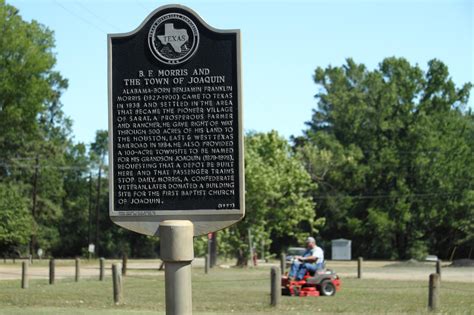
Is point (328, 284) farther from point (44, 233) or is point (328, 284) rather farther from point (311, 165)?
point (44, 233)

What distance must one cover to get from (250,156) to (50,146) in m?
35.9

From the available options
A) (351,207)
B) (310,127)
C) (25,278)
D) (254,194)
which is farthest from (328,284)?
(310,127)

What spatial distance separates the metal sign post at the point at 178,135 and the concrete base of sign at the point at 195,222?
0.01 m

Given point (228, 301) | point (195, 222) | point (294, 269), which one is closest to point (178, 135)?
point (195, 222)

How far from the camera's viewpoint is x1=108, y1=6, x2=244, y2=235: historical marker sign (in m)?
8.58

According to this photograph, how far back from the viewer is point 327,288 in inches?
928

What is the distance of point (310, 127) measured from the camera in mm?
92188

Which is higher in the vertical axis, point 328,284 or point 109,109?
point 109,109

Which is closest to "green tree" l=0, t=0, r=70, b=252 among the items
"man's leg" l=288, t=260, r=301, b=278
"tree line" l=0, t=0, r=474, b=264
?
"tree line" l=0, t=0, r=474, b=264

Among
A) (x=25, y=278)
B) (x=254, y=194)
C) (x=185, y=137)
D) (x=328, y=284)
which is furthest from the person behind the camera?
(x=254, y=194)

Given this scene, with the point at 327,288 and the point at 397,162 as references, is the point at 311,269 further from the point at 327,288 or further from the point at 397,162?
the point at 397,162

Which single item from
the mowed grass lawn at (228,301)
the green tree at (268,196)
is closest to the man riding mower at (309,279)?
the mowed grass lawn at (228,301)

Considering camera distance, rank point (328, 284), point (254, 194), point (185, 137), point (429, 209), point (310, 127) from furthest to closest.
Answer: point (310, 127), point (429, 209), point (254, 194), point (328, 284), point (185, 137)

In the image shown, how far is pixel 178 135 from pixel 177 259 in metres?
1.29
